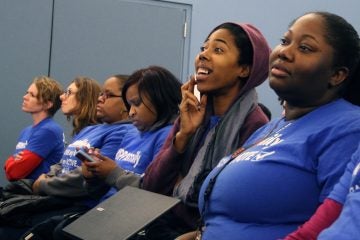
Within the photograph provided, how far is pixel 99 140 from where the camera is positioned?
2.62 meters

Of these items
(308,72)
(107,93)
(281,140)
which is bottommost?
(107,93)

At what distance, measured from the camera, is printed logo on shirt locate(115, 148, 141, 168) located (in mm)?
2145

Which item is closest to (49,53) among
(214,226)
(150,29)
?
(150,29)

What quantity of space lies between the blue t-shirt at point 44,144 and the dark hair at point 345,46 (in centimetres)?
221

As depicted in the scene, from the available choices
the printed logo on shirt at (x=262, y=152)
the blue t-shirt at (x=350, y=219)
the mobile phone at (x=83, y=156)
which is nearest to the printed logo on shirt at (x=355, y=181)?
the blue t-shirt at (x=350, y=219)

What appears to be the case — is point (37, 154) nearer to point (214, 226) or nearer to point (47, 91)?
point (47, 91)

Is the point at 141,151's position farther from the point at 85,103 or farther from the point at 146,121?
the point at 85,103

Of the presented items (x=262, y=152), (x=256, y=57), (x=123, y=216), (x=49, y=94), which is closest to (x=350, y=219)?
(x=262, y=152)

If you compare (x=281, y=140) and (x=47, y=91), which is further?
(x=47, y=91)

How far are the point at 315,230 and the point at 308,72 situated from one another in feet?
1.38

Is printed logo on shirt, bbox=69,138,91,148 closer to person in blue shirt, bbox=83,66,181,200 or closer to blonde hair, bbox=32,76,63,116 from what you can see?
person in blue shirt, bbox=83,66,181,200

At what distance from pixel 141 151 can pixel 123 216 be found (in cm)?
65

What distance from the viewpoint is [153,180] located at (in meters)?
1.86

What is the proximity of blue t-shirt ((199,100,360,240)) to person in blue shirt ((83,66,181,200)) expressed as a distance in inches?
32.6
